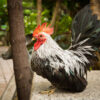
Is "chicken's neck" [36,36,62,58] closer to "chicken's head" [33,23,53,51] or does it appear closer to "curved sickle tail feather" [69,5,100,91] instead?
"chicken's head" [33,23,53,51]

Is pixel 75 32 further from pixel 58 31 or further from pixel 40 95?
pixel 58 31

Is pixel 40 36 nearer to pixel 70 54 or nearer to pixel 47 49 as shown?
pixel 47 49

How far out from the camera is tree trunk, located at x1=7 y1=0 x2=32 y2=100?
2.68 m

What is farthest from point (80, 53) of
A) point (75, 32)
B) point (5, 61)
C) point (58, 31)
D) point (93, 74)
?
point (58, 31)

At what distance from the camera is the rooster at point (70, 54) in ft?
7.95

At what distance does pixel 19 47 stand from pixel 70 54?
29.4 inches

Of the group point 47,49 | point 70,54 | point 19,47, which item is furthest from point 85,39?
point 19,47

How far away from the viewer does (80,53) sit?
2680 mm

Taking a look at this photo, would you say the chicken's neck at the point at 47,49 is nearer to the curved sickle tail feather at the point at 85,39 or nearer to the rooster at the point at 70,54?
the rooster at the point at 70,54

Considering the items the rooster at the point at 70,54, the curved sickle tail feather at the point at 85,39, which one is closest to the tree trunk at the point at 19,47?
the rooster at the point at 70,54

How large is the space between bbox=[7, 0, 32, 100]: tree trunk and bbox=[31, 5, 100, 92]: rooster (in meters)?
0.30

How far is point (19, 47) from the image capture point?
9.22ft

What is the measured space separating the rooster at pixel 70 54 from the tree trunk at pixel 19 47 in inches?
11.9

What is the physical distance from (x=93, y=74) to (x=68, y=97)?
1182 mm
